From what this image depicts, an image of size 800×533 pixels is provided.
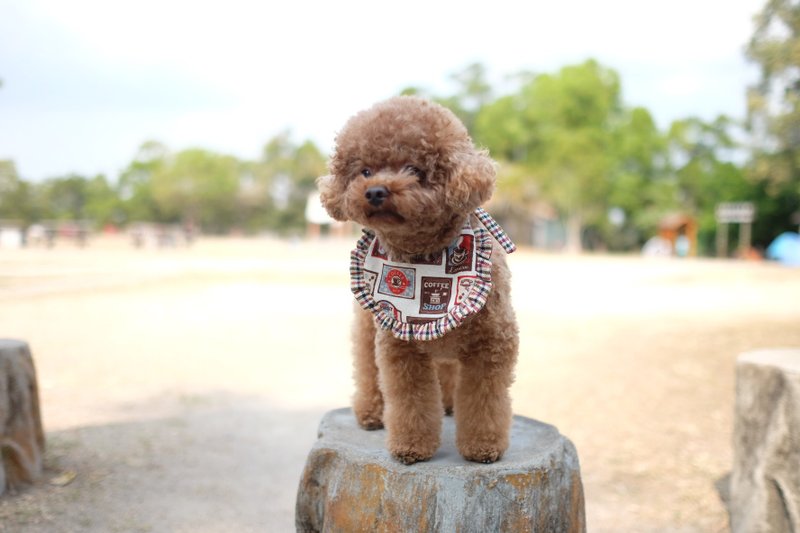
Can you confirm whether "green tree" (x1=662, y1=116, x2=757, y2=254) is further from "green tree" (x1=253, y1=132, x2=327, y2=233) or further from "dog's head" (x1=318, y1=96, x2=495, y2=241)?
"dog's head" (x1=318, y1=96, x2=495, y2=241)

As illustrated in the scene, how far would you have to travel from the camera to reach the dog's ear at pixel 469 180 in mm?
2068

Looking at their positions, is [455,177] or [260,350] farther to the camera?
[260,350]

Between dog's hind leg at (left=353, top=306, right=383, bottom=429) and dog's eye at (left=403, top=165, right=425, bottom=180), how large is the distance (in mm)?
894

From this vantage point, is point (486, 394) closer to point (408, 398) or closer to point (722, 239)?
point (408, 398)

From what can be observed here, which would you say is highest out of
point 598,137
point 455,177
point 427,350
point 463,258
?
point 598,137

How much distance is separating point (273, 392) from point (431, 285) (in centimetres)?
532

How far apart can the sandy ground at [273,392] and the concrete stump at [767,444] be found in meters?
0.58

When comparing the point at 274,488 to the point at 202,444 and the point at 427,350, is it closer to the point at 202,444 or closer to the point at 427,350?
the point at 202,444

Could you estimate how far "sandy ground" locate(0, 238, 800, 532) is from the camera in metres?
4.49

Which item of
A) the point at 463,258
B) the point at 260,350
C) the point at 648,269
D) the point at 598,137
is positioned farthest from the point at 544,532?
the point at 598,137

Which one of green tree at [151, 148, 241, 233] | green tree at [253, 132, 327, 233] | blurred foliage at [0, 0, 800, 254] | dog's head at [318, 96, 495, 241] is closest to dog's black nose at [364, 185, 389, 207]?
dog's head at [318, 96, 495, 241]

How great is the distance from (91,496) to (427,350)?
3255 mm

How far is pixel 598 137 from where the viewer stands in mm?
35656

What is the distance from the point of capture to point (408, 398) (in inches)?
95.7
